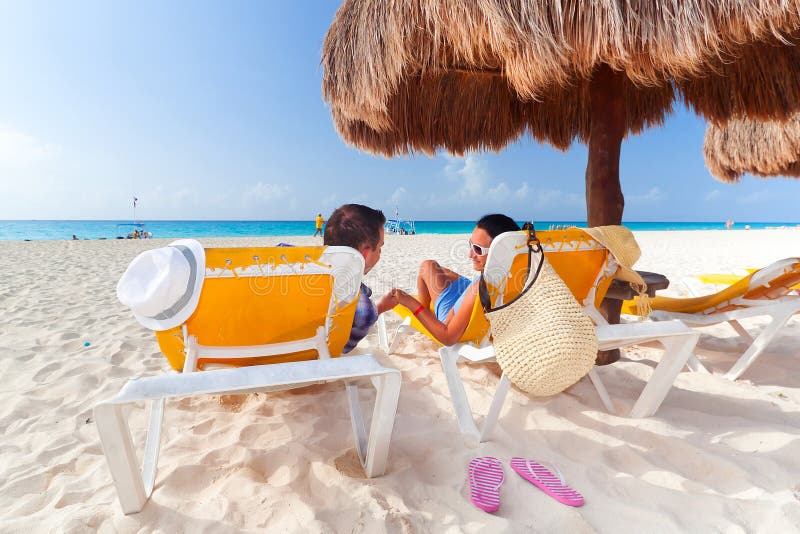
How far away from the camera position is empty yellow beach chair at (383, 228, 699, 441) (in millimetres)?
1523

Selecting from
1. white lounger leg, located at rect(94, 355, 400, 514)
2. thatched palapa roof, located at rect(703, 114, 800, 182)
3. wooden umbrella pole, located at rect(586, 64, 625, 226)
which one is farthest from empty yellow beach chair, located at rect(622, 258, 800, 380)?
thatched palapa roof, located at rect(703, 114, 800, 182)

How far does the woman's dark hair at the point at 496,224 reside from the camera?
205 centimetres

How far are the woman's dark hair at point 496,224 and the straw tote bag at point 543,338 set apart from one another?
590 millimetres

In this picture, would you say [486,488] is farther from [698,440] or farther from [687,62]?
[687,62]

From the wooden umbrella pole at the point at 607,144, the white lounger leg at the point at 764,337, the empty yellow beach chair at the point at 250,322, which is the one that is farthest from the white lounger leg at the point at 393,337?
the white lounger leg at the point at 764,337

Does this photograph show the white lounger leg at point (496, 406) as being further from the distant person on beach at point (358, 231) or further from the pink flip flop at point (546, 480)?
the distant person on beach at point (358, 231)

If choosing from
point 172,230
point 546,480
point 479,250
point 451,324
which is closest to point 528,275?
point 451,324

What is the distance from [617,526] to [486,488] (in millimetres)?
393

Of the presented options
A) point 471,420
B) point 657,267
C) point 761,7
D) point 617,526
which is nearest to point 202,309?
point 471,420

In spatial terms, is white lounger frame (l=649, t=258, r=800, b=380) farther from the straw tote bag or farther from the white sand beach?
the straw tote bag

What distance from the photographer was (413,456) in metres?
1.57

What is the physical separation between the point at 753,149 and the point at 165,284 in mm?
7167

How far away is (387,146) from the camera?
12.2ft

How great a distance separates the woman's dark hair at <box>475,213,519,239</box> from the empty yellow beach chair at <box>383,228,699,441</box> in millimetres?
259
